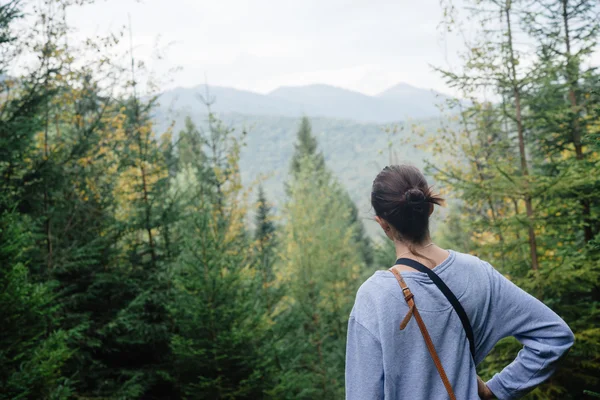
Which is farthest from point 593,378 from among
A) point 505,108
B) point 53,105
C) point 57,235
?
point 53,105

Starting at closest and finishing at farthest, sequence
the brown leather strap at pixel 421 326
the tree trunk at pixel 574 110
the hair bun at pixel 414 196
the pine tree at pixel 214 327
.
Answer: the brown leather strap at pixel 421 326 → the hair bun at pixel 414 196 → the tree trunk at pixel 574 110 → the pine tree at pixel 214 327

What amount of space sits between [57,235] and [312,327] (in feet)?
21.1

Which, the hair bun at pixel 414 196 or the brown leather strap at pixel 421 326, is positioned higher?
the hair bun at pixel 414 196

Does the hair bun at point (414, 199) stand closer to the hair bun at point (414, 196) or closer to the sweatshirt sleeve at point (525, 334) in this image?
the hair bun at point (414, 196)

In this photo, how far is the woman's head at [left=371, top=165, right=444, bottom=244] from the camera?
69.5 inches

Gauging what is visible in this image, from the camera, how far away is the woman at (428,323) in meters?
1.67

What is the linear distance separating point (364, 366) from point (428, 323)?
10.8 inches

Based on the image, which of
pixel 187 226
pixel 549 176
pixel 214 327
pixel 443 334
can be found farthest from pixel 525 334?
pixel 187 226

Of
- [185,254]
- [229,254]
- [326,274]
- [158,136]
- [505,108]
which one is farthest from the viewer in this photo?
[326,274]

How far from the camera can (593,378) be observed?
5.41 meters

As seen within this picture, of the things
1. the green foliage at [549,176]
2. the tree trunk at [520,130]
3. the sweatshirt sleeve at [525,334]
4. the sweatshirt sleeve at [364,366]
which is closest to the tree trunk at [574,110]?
the green foliage at [549,176]

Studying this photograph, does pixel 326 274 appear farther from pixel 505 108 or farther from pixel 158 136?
pixel 505 108

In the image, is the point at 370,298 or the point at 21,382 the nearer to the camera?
the point at 370,298

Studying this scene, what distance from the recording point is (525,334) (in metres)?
1.79
